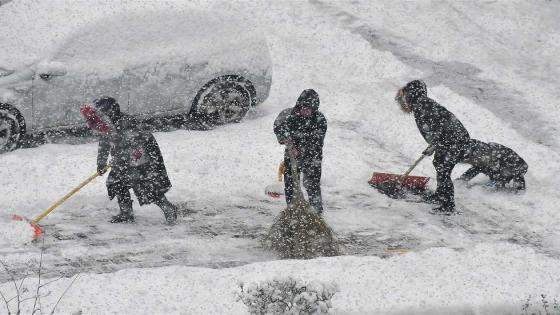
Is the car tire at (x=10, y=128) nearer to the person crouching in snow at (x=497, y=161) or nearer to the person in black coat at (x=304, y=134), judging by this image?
the person in black coat at (x=304, y=134)

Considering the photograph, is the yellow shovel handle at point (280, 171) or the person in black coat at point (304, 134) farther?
the yellow shovel handle at point (280, 171)

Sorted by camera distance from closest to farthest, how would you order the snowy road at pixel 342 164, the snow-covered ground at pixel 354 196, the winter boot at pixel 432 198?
the snow-covered ground at pixel 354 196, the snowy road at pixel 342 164, the winter boot at pixel 432 198

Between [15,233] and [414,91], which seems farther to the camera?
[414,91]

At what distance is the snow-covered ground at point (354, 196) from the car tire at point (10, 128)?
0.14 m

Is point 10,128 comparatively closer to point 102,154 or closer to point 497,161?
point 102,154

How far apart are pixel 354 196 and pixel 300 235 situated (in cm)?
197

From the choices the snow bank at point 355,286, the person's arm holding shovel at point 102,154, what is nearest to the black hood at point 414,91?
the snow bank at point 355,286

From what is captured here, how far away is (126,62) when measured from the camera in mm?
9898

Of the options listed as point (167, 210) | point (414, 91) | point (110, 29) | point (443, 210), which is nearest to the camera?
point (167, 210)

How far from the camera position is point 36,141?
9820 mm

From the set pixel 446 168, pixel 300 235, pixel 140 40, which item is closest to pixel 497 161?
pixel 446 168

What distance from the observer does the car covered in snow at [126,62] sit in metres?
9.46

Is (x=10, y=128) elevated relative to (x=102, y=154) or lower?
lower

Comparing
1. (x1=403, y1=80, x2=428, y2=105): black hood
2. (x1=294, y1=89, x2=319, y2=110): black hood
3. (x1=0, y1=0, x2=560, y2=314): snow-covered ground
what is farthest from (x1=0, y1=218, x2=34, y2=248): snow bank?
(x1=403, y1=80, x2=428, y2=105): black hood
